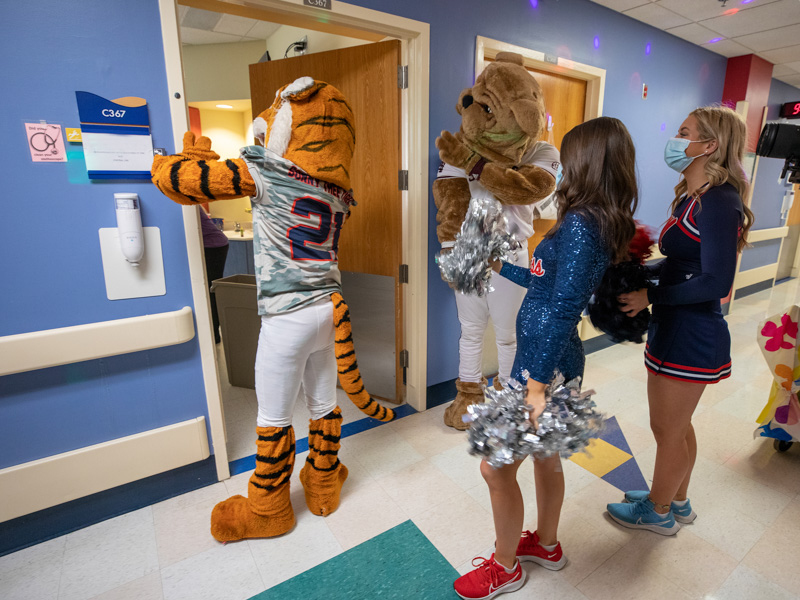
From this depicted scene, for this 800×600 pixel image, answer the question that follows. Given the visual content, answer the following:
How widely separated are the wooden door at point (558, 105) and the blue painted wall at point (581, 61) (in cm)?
15

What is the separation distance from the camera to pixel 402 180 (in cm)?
237

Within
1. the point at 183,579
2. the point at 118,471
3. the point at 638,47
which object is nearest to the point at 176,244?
the point at 118,471

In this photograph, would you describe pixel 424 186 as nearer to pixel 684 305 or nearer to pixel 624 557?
pixel 684 305

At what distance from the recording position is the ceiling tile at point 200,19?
363 centimetres

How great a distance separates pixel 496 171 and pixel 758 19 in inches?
115

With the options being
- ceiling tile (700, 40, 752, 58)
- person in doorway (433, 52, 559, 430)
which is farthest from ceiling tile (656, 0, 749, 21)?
person in doorway (433, 52, 559, 430)

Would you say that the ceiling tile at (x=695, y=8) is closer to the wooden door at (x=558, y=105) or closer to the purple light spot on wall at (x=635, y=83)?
the purple light spot on wall at (x=635, y=83)

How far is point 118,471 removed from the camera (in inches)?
68.2

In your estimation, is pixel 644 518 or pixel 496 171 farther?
pixel 496 171

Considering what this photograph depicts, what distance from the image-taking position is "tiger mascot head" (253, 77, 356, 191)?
4.89 ft

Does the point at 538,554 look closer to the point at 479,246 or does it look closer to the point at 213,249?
the point at 479,246

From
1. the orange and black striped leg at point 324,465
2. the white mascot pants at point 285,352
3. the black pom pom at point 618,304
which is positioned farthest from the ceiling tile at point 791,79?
the orange and black striped leg at point 324,465

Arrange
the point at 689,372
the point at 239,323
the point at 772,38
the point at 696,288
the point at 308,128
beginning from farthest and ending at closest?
the point at 772,38, the point at 239,323, the point at 308,128, the point at 689,372, the point at 696,288

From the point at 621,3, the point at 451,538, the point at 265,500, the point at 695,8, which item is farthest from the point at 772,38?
the point at 265,500
